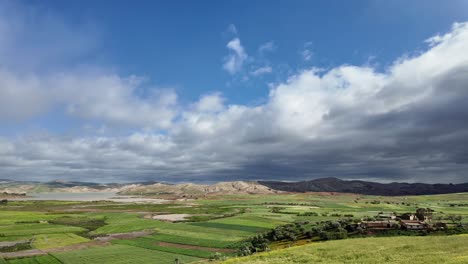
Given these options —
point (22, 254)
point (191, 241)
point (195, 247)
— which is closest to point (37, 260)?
point (22, 254)

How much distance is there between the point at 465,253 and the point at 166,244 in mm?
72201

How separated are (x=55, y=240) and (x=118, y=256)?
34882 millimetres

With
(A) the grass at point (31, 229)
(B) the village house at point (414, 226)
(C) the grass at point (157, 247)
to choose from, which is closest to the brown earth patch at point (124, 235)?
(C) the grass at point (157, 247)

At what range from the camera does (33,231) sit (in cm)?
11525

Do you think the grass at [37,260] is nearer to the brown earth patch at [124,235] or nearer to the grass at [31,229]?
the brown earth patch at [124,235]

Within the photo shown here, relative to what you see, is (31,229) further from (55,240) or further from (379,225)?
(379,225)

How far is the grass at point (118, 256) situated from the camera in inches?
2813

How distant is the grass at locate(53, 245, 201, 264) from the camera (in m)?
71.4

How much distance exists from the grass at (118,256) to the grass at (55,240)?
13.6 m

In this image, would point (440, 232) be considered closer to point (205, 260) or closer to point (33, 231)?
point (205, 260)

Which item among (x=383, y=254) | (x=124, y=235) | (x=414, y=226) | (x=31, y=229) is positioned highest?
(x=383, y=254)

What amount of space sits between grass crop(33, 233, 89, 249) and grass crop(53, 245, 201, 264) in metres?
13.6

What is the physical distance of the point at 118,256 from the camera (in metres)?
75.2

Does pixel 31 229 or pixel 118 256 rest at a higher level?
pixel 118 256
